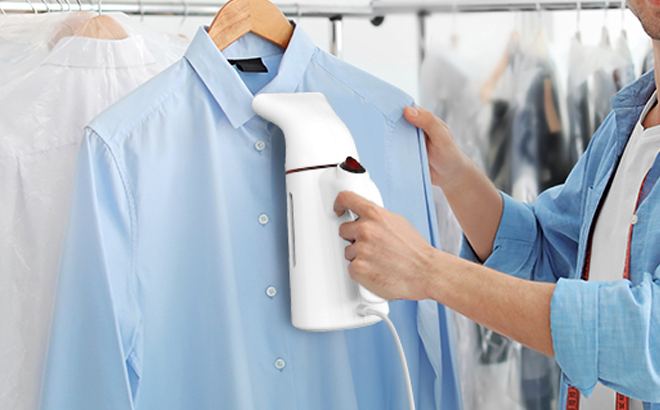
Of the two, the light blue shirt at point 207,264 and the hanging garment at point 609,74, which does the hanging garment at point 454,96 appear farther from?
the light blue shirt at point 207,264

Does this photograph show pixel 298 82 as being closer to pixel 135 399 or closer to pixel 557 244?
pixel 135 399

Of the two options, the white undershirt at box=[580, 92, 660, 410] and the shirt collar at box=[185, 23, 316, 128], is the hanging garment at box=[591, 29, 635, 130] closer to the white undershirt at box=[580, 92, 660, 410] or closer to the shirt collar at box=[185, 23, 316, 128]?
the white undershirt at box=[580, 92, 660, 410]

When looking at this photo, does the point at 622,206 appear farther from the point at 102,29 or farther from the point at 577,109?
the point at 102,29

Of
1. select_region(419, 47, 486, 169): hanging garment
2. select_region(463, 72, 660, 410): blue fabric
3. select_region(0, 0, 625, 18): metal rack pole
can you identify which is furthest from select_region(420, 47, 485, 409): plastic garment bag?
select_region(463, 72, 660, 410): blue fabric

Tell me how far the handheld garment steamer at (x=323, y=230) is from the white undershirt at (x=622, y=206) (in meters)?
0.41

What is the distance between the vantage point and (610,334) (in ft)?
2.07

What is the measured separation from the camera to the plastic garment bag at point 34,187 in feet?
2.81

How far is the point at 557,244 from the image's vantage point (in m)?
1.07

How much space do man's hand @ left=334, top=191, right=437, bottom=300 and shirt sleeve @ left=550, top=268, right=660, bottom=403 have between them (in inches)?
6.5

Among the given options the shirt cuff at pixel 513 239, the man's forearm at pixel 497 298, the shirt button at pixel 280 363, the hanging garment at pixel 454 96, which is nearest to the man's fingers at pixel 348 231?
the man's forearm at pixel 497 298

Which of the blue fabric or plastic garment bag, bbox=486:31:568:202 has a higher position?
plastic garment bag, bbox=486:31:568:202

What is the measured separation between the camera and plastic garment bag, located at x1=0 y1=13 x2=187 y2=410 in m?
0.85

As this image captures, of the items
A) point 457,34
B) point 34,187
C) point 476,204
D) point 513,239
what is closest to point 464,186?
point 476,204

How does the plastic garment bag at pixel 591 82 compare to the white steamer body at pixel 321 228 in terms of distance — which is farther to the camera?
the plastic garment bag at pixel 591 82
